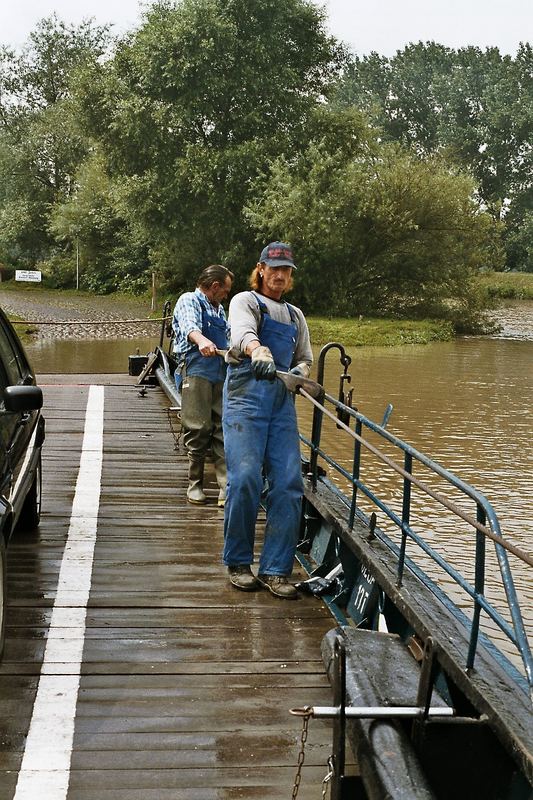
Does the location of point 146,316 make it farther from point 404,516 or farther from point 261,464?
point 404,516

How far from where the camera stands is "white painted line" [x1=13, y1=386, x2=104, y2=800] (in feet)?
12.3

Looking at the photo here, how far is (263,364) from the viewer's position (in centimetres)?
537

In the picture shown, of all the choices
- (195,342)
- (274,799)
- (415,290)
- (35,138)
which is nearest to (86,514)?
(195,342)

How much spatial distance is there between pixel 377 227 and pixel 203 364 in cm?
3350

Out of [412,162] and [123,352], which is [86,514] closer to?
[123,352]

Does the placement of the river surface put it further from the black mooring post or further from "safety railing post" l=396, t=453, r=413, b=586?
the black mooring post

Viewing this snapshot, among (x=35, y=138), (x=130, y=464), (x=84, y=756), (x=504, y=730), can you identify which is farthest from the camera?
(x=35, y=138)

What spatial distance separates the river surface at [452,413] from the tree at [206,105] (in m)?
8.42

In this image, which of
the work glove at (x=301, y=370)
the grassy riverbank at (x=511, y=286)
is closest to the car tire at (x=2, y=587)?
the work glove at (x=301, y=370)

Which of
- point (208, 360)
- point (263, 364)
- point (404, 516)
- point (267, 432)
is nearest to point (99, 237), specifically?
point (208, 360)

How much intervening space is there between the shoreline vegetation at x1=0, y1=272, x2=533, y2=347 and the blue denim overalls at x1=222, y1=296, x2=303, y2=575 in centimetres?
2898

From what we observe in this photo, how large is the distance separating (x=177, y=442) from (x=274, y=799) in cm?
734

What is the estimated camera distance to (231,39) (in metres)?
39.4

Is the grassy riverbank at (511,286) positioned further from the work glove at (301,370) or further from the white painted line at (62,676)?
the work glove at (301,370)
